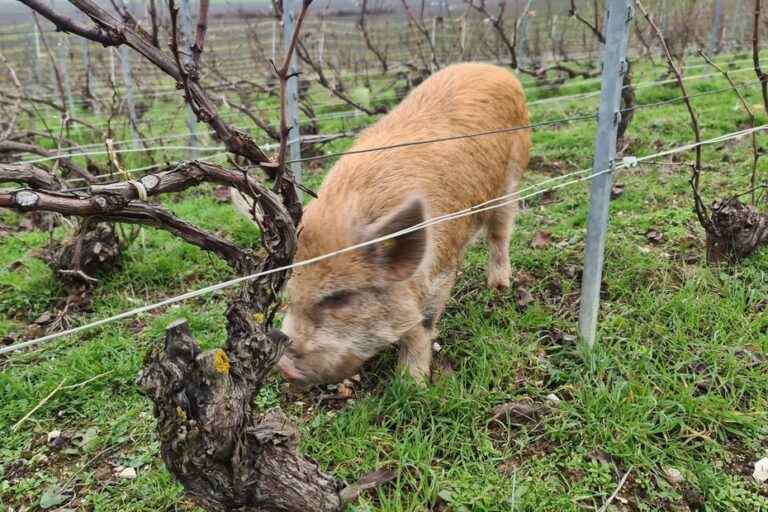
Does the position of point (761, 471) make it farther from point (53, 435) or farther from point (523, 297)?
point (53, 435)

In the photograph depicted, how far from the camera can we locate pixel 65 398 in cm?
348

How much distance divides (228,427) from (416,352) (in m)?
1.70

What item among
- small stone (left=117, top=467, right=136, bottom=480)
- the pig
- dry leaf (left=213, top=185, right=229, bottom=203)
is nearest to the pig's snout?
the pig

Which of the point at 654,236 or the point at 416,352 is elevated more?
the point at 654,236

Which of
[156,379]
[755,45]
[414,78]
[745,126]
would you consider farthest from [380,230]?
[414,78]

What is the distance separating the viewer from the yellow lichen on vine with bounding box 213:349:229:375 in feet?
5.97

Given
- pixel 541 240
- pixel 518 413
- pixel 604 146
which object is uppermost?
pixel 604 146

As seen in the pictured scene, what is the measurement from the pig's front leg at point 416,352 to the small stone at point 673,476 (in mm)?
1307

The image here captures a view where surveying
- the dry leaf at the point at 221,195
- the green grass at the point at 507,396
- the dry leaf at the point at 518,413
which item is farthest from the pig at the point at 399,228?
the dry leaf at the point at 221,195

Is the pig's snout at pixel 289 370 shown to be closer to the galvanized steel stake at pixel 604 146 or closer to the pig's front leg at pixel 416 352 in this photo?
the pig's front leg at pixel 416 352

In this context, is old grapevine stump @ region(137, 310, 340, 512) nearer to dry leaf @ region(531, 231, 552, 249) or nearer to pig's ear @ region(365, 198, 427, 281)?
pig's ear @ region(365, 198, 427, 281)

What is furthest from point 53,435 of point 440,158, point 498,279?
point 498,279

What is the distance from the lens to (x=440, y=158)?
11.7 ft

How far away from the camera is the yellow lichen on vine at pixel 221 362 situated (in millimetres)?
1820
